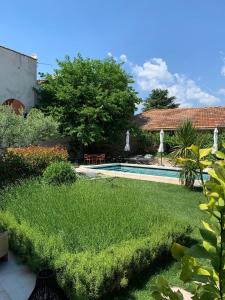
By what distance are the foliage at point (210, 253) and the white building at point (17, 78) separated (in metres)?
22.6

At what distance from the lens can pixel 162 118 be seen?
30.5m

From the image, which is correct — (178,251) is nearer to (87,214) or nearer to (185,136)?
(87,214)

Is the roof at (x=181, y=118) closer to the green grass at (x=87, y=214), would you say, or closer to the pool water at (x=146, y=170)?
the pool water at (x=146, y=170)

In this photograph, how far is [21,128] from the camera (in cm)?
1758

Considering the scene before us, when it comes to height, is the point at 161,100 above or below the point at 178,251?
above

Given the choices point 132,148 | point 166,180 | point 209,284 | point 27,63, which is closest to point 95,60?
point 27,63

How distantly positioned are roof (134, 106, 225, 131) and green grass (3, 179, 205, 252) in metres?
17.6

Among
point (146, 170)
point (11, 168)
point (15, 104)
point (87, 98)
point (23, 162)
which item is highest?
point (87, 98)

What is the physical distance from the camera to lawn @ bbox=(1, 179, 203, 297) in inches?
193

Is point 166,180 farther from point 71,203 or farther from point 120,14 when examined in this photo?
point 71,203

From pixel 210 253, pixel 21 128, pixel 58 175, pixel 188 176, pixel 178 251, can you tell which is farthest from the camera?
pixel 21 128

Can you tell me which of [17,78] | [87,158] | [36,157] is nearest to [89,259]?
[36,157]

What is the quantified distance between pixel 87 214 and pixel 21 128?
38.5 ft

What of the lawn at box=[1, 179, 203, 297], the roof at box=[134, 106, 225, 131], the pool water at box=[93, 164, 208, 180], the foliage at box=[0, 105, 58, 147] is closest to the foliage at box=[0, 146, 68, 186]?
the foliage at box=[0, 105, 58, 147]
